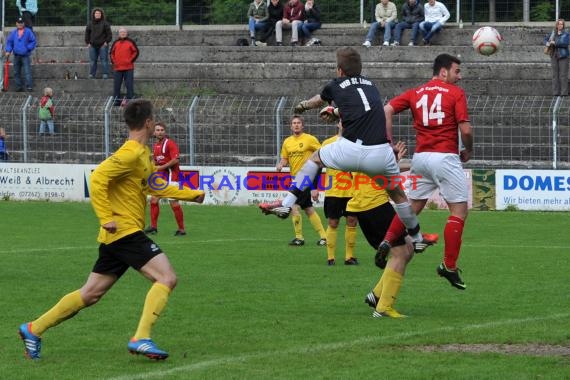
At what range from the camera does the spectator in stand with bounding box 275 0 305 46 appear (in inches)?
1331

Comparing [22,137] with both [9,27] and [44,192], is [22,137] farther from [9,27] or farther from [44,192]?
[9,27]

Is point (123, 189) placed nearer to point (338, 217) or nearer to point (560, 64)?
point (338, 217)

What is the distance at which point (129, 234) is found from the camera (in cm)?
892

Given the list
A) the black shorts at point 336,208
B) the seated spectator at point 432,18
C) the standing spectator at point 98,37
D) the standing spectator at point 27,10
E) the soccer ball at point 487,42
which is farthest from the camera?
the standing spectator at point 27,10

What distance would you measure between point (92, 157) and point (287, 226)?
803 centimetres

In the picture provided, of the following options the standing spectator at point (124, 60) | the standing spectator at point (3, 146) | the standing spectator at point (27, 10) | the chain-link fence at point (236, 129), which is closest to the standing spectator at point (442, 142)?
the chain-link fence at point (236, 129)

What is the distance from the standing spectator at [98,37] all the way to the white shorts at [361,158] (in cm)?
2336

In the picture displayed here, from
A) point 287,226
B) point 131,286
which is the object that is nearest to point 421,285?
point 131,286

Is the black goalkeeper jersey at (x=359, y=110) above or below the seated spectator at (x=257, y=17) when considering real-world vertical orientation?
below

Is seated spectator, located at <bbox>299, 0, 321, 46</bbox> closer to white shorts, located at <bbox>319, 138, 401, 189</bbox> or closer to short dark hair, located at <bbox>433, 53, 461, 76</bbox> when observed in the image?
short dark hair, located at <bbox>433, 53, 461, 76</bbox>

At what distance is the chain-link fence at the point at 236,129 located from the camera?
2642cm

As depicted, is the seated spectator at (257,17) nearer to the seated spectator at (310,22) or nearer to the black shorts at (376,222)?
the seated spectator at (310,22)

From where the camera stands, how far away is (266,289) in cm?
1351

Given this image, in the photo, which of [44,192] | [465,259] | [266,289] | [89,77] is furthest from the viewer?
[89,77]
